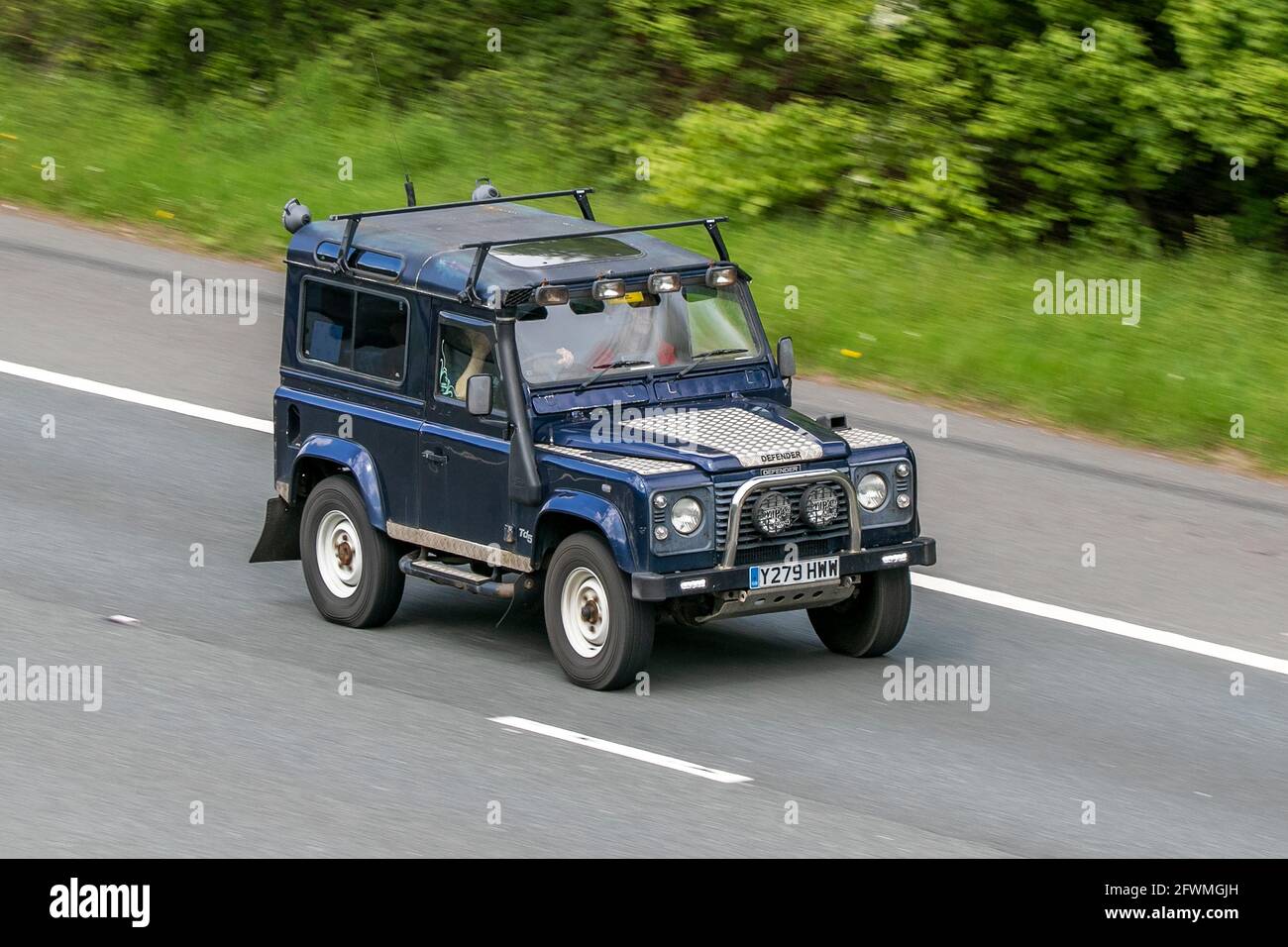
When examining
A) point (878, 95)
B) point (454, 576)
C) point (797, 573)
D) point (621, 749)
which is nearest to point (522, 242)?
point (454, 576)

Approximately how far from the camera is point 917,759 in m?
10.2

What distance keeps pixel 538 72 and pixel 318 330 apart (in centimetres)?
1250

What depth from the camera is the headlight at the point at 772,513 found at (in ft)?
35.3

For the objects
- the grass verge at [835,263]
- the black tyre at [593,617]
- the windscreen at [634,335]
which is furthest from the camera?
the grass verge at [835,263]

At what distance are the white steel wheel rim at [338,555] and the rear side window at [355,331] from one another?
0.83 metres

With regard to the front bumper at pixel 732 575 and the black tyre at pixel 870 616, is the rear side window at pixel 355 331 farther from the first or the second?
the black tyre at pixel 870 616

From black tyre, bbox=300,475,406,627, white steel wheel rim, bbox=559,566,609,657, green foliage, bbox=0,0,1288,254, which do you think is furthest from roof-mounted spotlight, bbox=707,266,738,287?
green foliage, bbox=0,0,1288,254

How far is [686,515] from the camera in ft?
34.8

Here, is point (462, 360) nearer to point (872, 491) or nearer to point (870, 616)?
point (872, 491)

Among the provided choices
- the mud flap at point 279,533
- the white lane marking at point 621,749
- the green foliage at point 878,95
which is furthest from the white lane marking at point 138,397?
the green foliage at point 878,95

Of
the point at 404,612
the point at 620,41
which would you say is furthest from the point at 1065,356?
the point at 620,41

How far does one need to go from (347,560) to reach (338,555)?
71 millimetres

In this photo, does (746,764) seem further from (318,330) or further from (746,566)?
(318,330)

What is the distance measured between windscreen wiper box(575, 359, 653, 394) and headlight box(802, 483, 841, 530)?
4.13 ft
